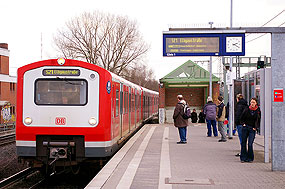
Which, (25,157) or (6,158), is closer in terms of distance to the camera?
(25,157)

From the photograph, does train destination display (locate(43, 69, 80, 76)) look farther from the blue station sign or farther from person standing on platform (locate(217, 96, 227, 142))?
person standing on platform (locate(217, 96, 227, 142))

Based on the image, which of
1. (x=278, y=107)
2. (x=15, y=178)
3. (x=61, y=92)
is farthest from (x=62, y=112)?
(x=278, y=107)

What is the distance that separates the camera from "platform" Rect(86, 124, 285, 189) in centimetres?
761

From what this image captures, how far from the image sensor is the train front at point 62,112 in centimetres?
963

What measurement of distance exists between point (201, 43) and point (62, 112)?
12.0 feet

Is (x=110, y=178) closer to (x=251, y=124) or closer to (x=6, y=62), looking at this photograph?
(x=251, y=124)

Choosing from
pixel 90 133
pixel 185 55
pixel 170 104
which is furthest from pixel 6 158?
pixel 170 104

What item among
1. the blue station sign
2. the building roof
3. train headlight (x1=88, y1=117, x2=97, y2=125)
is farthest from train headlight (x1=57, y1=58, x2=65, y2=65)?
the building roof

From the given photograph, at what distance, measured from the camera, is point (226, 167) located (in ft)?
31.6

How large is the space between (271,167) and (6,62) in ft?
144

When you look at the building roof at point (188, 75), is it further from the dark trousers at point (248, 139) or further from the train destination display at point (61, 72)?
the train destination display at point (61, 72)

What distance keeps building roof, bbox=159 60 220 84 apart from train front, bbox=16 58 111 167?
57.6 feet

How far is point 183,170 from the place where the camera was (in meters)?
9.10

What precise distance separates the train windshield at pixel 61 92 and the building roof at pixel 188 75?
57.6 ft
